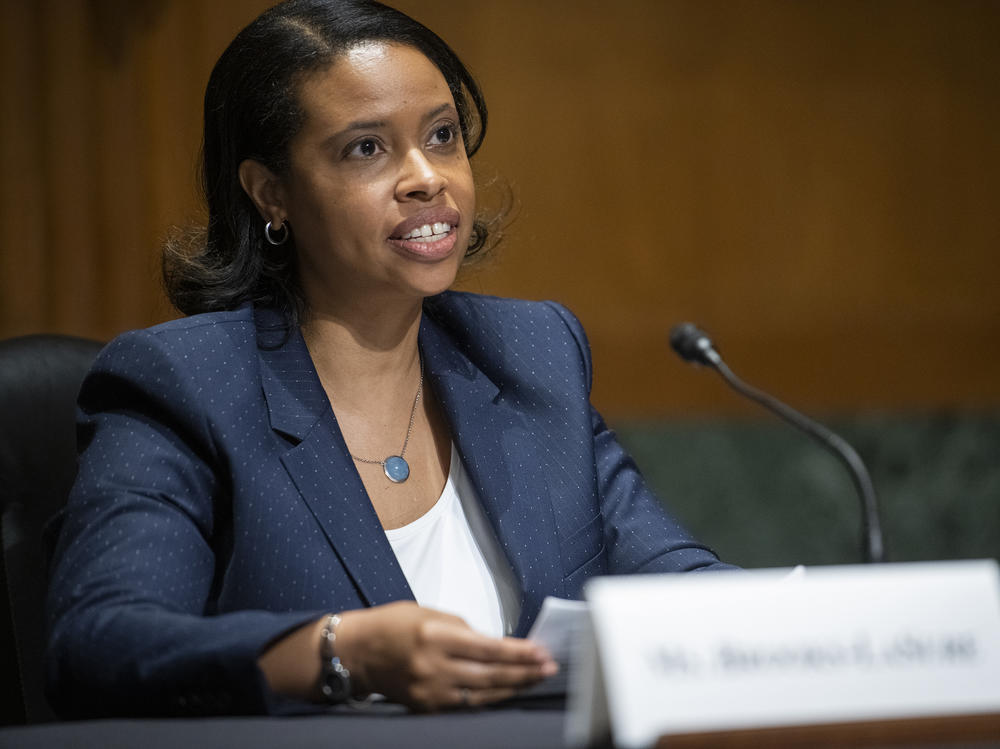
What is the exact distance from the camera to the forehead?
165 cm

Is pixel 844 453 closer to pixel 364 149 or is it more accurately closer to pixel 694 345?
pixel 694 345

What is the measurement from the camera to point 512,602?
1.65 meters

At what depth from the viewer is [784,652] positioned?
82 centimetres

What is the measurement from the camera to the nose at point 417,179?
5.44ft

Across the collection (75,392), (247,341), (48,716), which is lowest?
(48,716)

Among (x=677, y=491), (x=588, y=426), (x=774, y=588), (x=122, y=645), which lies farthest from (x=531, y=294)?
(x=774, y=588)

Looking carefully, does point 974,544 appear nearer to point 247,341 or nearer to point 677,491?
point 677,491

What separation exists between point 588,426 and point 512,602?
0.32 meters

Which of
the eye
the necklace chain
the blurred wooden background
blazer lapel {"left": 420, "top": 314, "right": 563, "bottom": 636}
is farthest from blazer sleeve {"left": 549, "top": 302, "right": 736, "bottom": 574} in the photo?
the blurred wooden background

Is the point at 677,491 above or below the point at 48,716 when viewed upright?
below

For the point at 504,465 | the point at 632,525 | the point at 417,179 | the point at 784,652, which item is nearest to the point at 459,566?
the point at 504,465

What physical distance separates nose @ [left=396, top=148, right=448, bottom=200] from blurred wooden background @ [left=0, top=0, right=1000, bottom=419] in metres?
1.39

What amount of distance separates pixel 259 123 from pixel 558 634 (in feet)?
3.34

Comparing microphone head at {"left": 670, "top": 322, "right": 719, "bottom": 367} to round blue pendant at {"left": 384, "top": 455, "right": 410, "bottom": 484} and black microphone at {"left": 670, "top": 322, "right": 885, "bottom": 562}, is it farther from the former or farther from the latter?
round blue pendant at {"left": 384, "top": 455, "right": 410, "bottom": 484}
